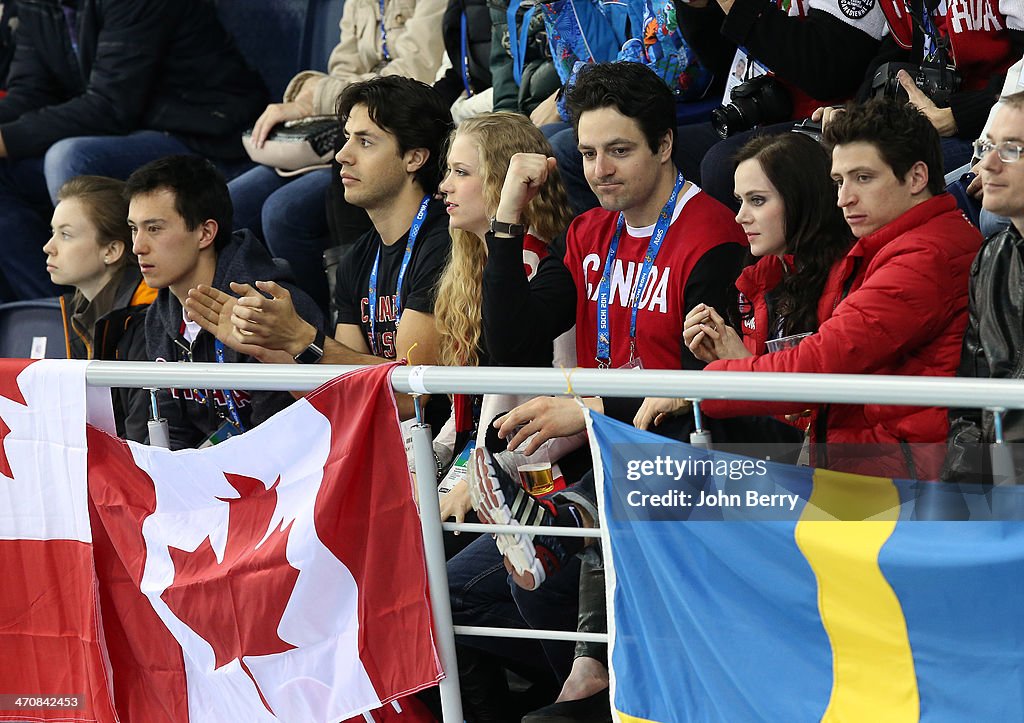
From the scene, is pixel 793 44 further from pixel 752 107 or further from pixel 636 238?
pixel 636 238

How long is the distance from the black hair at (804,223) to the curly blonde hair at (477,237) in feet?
2.16

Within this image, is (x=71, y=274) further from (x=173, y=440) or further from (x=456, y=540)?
(x=456, y=540)

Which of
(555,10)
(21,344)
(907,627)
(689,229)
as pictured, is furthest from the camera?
(21,344)

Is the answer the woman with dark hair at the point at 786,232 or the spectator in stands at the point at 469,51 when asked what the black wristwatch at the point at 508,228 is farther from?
the spectator in stands at the point at 469,51

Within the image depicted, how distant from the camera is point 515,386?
8.48 feet

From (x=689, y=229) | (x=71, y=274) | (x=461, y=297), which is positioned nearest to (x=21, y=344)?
(x=71, y=274)

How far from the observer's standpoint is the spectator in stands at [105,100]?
19.8 ft

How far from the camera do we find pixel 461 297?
379 cm

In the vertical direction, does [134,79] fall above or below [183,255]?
above

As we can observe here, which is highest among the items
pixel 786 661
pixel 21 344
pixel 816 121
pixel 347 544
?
pixel 816 121

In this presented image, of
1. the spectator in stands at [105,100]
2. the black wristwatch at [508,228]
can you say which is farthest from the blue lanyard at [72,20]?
the black wristwatch at [508,228]

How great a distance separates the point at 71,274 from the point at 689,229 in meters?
2.33

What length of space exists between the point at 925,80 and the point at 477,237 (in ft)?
4.25

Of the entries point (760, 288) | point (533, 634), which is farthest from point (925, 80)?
point (533, 634)
